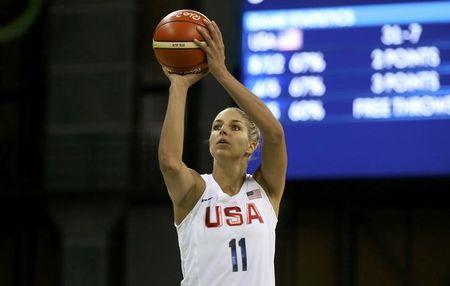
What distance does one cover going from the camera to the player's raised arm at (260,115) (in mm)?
4082

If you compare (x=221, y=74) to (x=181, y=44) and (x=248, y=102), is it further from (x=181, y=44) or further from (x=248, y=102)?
(x=181, y=44)

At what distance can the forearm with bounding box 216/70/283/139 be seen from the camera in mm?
4066

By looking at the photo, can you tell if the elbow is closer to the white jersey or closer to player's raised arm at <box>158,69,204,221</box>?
player's raised arm at <box>158,69,204,221</box>

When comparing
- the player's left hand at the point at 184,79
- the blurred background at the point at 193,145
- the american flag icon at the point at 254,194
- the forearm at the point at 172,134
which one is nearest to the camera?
the forearm at the point at 172,134

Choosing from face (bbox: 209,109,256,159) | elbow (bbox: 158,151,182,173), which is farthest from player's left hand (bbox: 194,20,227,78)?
elbow (bbox: 158,151,182,173)

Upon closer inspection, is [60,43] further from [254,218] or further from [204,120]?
[254,218]

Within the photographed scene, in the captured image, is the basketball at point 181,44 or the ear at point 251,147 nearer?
the basketball at point 181,44

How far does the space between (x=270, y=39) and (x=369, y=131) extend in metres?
1.20

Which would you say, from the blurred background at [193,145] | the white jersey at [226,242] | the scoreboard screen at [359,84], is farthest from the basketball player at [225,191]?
the blurred background at [193,145]

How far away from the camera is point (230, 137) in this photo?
4266 mm

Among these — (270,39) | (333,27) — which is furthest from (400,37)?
(270,39)

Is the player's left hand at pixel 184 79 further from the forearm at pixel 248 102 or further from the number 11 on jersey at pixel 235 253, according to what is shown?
the number 11 on jersey at pixel 235 253

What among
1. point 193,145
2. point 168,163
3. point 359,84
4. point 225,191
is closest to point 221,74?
point 168,163

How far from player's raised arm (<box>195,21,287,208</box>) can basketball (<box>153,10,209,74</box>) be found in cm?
4
